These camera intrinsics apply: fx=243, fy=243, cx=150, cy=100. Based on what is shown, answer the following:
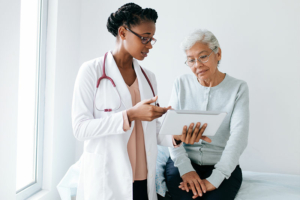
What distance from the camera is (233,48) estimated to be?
80.8 inches

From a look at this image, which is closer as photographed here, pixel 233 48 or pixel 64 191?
pixel 64 191

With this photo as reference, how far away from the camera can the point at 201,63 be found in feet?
4.97

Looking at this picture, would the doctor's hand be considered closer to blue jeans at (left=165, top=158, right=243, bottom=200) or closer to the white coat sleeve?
the white coat sleeve

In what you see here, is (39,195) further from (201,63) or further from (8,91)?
(201,63)

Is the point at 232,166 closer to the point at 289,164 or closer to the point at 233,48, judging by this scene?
the point at 289,164

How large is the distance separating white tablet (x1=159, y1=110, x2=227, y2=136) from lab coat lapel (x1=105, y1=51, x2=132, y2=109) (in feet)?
0.72

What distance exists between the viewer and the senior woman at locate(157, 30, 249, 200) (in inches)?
51.8

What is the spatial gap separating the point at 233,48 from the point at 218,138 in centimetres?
90

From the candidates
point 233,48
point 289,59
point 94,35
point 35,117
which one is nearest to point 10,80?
point 35,117

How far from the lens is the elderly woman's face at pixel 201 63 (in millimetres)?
1491

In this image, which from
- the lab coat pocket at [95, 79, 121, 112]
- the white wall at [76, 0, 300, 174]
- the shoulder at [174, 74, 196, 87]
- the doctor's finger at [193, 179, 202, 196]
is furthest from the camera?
the white wall at [76, 0, 300, 174]

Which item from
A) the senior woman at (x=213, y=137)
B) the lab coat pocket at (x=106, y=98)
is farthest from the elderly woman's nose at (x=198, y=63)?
the lab coat pocket at (x=106, y=98)

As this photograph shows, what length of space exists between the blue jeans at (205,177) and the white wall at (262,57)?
2.25 ft

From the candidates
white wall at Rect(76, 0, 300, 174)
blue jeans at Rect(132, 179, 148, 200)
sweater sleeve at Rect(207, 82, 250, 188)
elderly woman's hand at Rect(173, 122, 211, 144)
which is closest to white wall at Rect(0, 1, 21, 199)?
blue jeans at Rect(132, 179, 148, 200)
